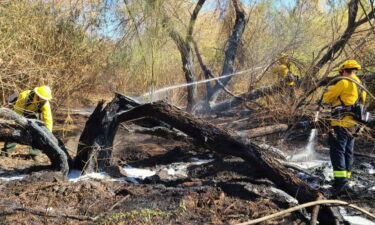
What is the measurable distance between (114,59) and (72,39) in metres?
1.23

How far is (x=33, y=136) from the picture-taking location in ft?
12.8

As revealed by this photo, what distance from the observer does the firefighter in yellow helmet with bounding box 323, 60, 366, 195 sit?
4121 millimetres

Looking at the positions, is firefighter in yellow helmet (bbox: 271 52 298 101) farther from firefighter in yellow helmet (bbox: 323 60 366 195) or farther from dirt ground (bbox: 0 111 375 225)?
dirt ground (bbox: 0 111 375 225)

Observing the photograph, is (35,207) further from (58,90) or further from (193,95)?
(193,95)

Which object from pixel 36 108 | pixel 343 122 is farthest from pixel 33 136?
pixel 343 122

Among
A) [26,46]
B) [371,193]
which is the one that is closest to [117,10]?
[26,46]

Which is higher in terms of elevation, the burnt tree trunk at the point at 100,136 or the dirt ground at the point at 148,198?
the burnt tree trunk at the point at 100,136

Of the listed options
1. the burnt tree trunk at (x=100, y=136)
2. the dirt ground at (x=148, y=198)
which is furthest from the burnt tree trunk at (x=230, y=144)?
the burnt tree trunk at (x=100, y=136)

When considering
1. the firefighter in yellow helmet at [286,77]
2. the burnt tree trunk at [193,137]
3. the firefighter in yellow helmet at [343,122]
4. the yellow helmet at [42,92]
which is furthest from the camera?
the firefighter in yellow helmet at [286,77]

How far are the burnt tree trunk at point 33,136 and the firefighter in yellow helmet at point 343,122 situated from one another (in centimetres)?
363

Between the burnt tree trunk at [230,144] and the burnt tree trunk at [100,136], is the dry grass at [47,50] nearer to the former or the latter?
the burnt tree trunk at [100,136]

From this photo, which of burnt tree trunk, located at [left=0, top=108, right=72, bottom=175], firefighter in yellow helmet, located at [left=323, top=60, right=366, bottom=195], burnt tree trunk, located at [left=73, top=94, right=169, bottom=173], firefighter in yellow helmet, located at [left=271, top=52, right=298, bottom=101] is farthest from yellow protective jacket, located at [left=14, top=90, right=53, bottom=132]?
firefighter in yellow helmet, located at [left=323, top=60, right=366, bottom=195]

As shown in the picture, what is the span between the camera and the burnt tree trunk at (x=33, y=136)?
3818 millimetres

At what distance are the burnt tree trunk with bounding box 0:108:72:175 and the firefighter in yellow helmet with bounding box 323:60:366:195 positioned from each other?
363 centimetres
